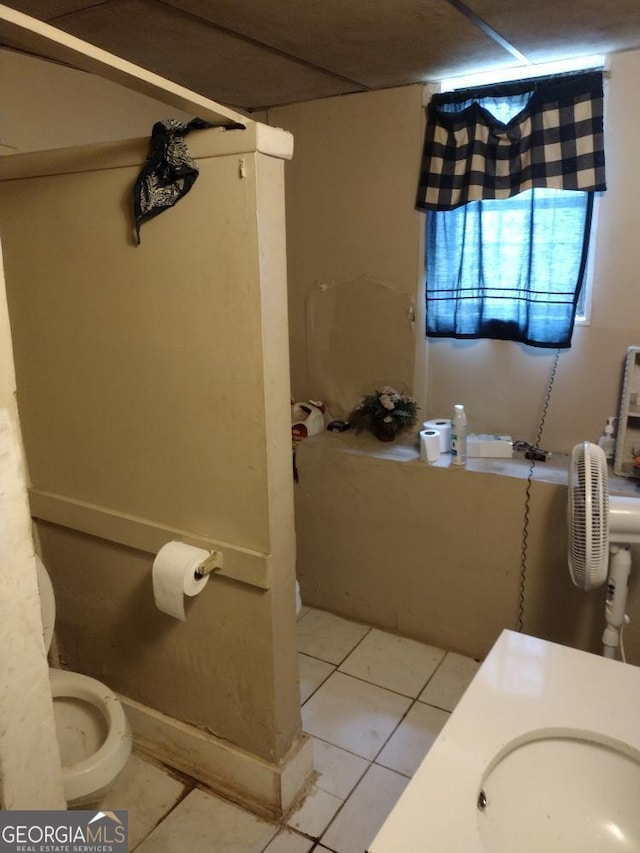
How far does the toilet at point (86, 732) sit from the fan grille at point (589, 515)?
1.23 meters

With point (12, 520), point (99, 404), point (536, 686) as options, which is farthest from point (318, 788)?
point (12, 520)

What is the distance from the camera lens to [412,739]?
1.99m

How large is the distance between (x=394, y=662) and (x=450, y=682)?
8.7 inches

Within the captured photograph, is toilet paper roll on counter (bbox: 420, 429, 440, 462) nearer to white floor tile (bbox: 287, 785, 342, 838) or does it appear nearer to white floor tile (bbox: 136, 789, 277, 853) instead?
white floor tile (bbox: 287, 785, 342, 838)

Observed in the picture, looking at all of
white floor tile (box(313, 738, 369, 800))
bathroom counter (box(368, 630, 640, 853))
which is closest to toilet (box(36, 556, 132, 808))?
white floor tile (box(313, 738, 369, 800))

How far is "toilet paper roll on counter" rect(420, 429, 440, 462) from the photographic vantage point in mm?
2316

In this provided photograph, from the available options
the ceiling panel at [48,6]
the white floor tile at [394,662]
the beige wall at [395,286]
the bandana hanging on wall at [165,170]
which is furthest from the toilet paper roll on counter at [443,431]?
the ceiling panel at [48,6]

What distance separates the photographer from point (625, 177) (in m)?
2.05

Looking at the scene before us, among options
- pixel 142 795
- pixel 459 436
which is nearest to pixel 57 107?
pixel 459 436

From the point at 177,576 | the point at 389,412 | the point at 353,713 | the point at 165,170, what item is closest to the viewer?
the point at 165,170

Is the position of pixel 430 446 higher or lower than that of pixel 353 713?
higher

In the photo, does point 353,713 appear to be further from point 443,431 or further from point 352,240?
point 352,240

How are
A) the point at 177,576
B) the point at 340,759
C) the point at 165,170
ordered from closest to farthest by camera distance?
the point at 165,170 → the point at 177,576 → the point at 340,759

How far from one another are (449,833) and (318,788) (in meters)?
0.91
